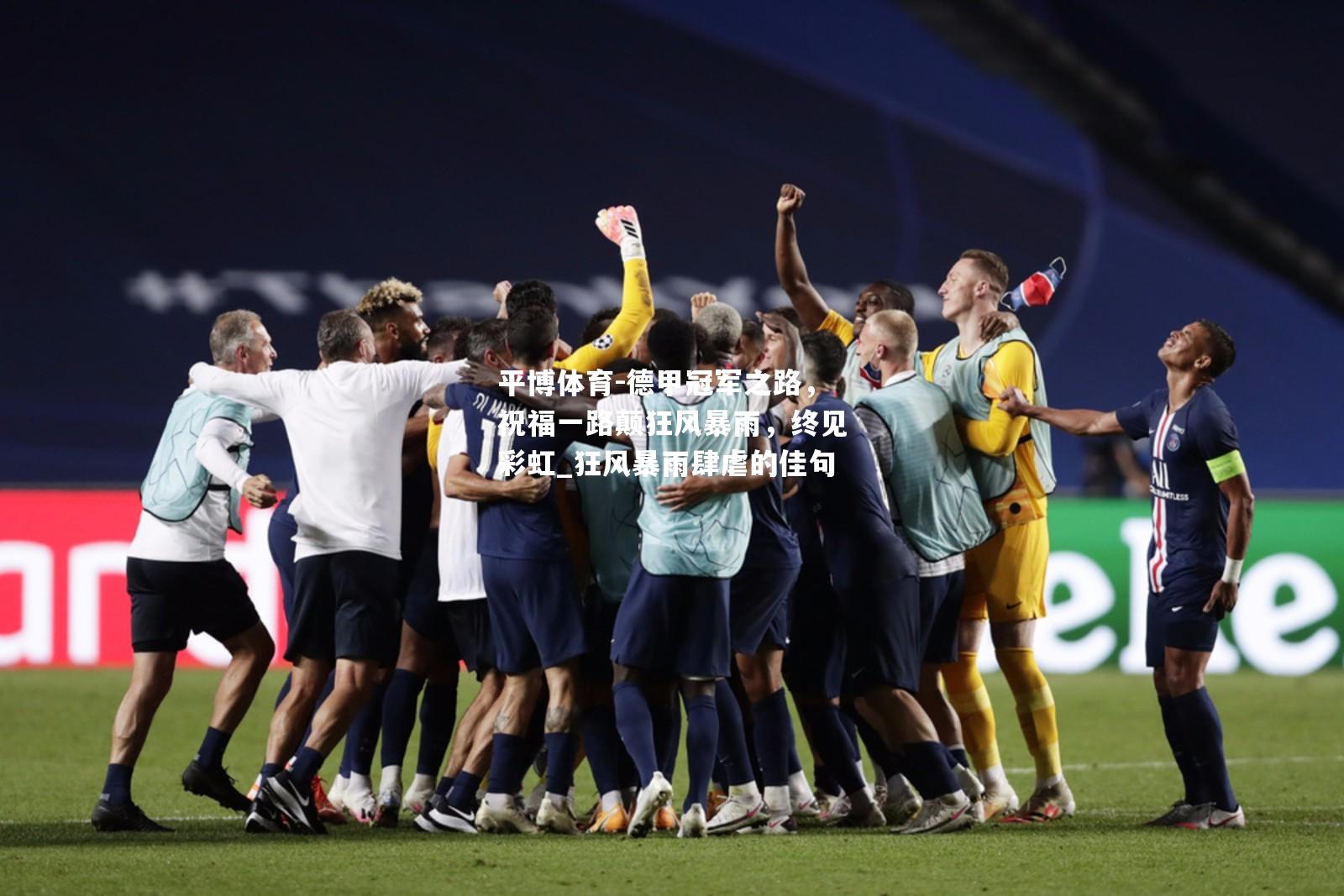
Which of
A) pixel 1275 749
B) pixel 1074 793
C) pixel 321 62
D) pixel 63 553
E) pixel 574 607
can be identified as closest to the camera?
pixel 574 607

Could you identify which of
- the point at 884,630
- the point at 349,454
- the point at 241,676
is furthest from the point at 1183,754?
the point at 241,676

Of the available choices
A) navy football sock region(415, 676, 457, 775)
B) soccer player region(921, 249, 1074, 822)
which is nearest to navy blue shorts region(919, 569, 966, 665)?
soccer player region(921, 249, 1074, 822)

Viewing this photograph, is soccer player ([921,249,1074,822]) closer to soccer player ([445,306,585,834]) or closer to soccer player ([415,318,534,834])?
soccer player ([445,306,585,834])

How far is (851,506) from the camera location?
6.98 metres

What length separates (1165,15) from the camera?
18.9m

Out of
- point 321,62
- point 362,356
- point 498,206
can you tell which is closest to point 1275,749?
point 362,356

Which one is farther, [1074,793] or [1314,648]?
[1314,648]

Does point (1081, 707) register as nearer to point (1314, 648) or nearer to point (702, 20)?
point (1314, 648)

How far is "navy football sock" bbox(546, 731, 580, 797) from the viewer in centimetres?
675

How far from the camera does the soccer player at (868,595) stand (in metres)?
6.77

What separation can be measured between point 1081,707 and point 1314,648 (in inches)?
95.8

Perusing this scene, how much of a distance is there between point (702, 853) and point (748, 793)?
2.07 feet

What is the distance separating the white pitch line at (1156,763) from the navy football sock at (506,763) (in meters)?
3.28

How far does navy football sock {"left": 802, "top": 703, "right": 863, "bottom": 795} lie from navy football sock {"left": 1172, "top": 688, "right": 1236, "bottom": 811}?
120 cm
